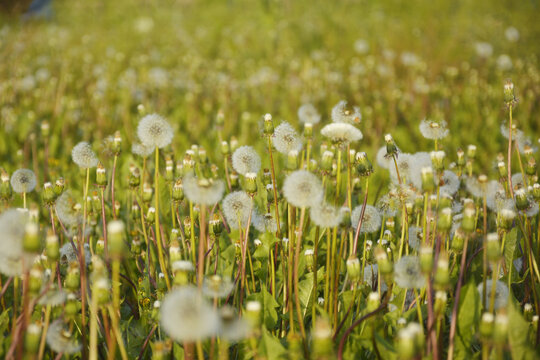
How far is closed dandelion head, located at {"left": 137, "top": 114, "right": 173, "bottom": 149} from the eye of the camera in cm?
165

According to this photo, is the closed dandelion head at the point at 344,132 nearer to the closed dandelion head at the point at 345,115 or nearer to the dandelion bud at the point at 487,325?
the closed dandelion head at the point at 345,115

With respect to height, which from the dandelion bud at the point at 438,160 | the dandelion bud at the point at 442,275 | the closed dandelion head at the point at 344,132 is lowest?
the dandelion bud at the point at 442,275

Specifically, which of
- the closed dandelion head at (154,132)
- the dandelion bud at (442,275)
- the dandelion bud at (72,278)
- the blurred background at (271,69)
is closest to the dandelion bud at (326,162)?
the dandelion bud at (442,275)

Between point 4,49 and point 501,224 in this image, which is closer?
point 501,224

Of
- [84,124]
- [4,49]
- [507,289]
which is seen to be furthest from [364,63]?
[507,289]

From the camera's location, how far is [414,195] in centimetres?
162

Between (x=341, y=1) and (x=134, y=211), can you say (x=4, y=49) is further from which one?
(x=341, y=1)

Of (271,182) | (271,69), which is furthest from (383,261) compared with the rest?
(271,69)

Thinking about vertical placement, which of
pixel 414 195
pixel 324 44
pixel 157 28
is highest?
pixel 157 28

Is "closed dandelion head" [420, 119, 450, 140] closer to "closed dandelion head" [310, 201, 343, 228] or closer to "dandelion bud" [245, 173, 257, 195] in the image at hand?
"closed dandelion head" [310, 201, 343, 228]

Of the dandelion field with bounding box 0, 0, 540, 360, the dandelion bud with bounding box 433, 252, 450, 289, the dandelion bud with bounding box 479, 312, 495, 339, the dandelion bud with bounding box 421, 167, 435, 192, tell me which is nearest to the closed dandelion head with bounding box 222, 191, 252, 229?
the dandelion field with bounding box 0, 0, 540, 360

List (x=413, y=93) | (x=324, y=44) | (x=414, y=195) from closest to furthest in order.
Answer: (x=414, y=195)
(x=413, y=93)
(x=324, y=44)

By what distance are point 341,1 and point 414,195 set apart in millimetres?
7211

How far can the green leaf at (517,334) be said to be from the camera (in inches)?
46.1
